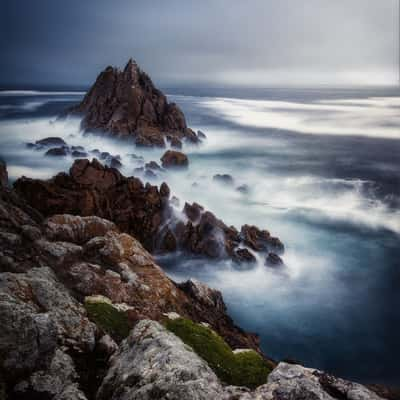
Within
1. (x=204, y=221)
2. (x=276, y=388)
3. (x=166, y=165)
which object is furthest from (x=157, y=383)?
(x=166, y=165)

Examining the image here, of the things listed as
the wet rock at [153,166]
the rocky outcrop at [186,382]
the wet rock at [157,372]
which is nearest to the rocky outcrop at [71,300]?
the wet rock at [157,372]

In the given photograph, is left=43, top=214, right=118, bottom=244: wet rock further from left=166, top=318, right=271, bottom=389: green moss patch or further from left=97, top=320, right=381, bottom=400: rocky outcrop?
left=97, top=320, right=381, bottom=400: rocky outcrop

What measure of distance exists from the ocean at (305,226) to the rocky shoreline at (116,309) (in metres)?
4.59

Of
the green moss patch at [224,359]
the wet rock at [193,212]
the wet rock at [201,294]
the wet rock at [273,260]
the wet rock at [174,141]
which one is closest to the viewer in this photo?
the green moss patch at [224,359]

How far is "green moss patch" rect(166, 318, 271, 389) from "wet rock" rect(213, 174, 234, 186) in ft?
162

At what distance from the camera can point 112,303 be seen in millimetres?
14414

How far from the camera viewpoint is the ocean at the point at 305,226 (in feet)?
95.0

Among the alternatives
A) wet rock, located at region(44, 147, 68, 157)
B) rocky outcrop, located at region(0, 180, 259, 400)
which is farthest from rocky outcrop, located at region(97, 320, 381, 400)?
wet rock, located at region(44, 147, 68, 157)

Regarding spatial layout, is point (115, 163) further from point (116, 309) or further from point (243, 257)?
point (116, 309)

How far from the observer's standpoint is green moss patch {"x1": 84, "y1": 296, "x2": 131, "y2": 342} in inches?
476

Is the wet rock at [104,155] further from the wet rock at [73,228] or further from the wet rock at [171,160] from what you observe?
the wet rock at [73,228]

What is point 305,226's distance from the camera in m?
48.3

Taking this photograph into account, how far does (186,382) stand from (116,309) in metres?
7.42

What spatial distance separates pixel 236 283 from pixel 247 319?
4.54m
